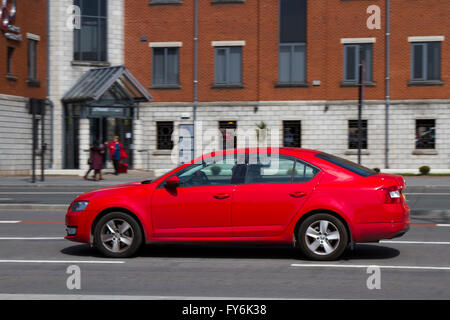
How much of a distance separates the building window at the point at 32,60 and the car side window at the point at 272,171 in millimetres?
26220

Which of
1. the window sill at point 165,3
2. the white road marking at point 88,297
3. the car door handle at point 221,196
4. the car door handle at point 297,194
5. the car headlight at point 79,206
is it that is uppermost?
the window sill at point 165,3

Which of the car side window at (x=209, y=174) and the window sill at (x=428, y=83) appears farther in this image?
the window sill at (x=428, y=83)

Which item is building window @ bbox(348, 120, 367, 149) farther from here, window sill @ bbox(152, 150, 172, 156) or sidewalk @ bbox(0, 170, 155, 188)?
sidewalk @ bbox(0, 170, 155, 188)

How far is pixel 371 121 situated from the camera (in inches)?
1342

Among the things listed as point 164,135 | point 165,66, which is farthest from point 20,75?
point 164,135

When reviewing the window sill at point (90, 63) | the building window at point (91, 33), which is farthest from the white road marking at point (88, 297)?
the building window at point (91, 33)

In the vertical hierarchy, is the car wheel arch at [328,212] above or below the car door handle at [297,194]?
below

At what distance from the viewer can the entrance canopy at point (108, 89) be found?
32834 millimetres

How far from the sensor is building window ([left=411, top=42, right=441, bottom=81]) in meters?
33.6

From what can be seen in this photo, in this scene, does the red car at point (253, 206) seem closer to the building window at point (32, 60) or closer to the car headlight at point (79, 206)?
the car headlight at point (79, 206)

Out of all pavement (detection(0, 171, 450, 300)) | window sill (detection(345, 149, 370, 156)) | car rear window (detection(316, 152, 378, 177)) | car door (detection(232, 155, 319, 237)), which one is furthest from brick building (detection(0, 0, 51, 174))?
car rear window (detection(316, 152, 378, 177))

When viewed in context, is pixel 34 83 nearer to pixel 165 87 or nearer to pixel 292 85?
pixel 165 87
